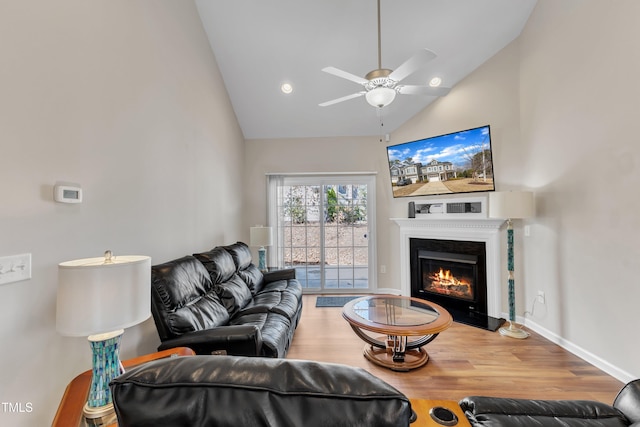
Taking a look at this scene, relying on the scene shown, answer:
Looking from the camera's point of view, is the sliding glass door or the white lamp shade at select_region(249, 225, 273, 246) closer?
the white lamp shade at select_region(249, 225, 273, 246)

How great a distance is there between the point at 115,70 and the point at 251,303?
2.37 m

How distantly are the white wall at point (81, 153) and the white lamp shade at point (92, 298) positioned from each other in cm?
39

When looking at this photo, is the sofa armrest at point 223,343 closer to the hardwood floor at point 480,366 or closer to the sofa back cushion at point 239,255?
the hardwood floor at point 480,366

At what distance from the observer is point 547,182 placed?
9.70 ft

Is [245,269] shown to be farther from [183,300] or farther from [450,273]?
[450,273]

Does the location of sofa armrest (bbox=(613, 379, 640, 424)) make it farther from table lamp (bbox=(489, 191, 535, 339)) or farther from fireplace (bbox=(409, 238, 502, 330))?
fireplace (bbox=(409, 238, 502, 330))

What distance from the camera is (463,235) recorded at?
3.79 metres

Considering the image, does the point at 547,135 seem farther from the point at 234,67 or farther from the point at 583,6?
the point at 234,67

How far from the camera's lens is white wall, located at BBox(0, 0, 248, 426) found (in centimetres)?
128

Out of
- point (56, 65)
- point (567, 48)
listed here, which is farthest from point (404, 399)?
point (567, 48)

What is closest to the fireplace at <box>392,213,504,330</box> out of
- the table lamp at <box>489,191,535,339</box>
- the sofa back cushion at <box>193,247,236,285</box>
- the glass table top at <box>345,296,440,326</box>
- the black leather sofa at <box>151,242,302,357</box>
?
the table lamp at <box>489,191,535,339</box>

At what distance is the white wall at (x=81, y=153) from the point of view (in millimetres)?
1275

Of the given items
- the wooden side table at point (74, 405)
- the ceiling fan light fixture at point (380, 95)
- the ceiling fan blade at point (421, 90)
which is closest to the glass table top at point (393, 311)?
the wooden side table at point (74, 405)

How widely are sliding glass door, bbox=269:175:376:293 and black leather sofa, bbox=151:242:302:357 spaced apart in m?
1.28
